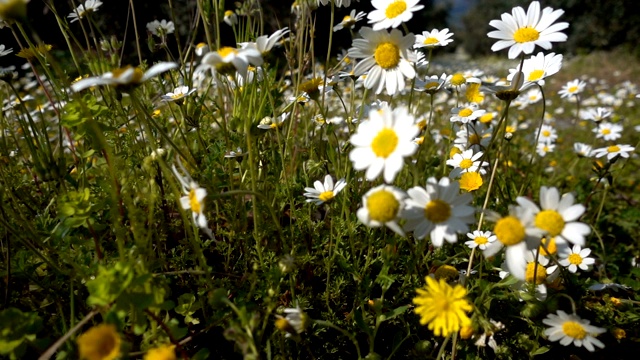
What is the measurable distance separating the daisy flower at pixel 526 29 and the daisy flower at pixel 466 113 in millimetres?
514

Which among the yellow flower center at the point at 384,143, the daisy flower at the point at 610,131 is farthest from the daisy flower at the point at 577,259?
the daisy flower at the point at 610,131

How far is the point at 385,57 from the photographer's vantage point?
3.19 feet

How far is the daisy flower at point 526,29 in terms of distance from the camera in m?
0.96

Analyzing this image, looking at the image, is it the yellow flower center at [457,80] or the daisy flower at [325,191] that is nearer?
the daisy flower at [325,191]

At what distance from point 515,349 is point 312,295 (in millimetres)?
543

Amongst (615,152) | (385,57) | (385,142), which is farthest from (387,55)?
(615,152)

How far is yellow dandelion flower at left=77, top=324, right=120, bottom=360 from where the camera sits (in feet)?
2.23

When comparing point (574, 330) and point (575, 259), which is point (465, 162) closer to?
point (575, 259)

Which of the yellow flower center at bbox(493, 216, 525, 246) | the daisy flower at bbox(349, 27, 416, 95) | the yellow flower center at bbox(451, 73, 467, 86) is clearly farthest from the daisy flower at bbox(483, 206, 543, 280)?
the yellow flower center at bbox(451, 73, 467, 86)

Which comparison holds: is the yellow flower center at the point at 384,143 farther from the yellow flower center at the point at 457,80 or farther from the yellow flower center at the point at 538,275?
the yellow flower center at the point at 457,80

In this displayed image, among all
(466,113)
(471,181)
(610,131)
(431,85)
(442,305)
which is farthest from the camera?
(610,131)

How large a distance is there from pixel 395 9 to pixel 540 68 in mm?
521

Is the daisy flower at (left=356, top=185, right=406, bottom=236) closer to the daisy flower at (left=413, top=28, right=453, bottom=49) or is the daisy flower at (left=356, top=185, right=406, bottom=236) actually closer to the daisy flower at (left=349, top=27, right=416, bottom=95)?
the daisy flower at (left=349, top=27, right=416, bottom=95)

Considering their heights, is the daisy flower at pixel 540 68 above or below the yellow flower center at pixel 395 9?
below
